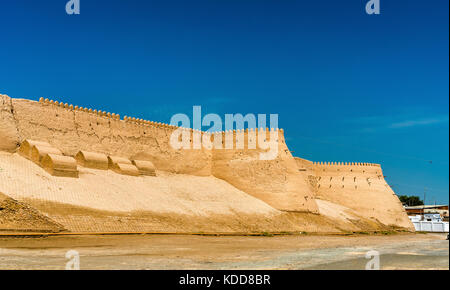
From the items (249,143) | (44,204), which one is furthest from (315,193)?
(44,204)

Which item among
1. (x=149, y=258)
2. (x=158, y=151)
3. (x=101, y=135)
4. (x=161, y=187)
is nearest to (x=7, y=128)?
(x=101, y=135)

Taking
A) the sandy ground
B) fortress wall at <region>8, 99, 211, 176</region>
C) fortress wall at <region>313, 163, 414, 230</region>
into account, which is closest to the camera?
the sandy ground

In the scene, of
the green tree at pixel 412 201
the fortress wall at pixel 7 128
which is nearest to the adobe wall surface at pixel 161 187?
the fortress wall at pixel 7 128

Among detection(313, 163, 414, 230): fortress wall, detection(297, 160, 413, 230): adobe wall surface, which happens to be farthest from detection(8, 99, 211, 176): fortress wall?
detection(313, 163, 414, 230): fortress wall

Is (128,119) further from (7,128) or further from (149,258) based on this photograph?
(149,258)

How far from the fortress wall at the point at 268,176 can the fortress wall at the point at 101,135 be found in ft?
4.88

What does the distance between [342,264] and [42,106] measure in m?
17.7

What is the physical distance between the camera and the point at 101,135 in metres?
24.1

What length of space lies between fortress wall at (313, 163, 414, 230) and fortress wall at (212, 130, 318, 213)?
7861 millimetres

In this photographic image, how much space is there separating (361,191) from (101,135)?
843 inches

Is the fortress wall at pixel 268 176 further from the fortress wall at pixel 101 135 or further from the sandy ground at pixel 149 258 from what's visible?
the sandy ground at pixel 149 258

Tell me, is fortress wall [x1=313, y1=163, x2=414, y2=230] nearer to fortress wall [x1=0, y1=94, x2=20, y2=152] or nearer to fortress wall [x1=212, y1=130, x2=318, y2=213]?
fortress wall [x1=212, y1=130, x2=318, y2=213]

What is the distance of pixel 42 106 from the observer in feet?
72.6

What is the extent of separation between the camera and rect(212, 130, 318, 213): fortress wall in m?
27.5
